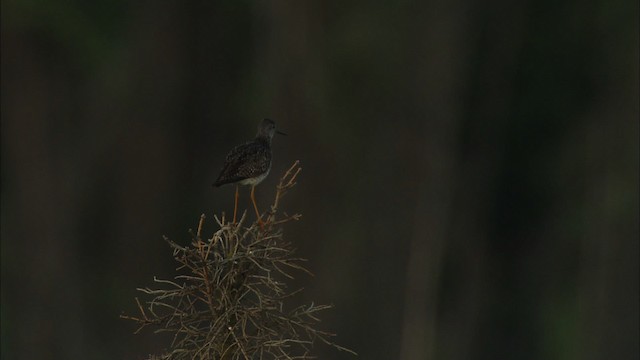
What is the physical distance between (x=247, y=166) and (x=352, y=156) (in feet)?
33.4

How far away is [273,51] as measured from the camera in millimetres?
15195

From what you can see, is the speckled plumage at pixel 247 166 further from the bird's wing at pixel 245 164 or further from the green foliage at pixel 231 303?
the green foliage at pixel 231 303

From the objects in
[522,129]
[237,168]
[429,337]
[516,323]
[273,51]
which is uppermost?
[237,168]

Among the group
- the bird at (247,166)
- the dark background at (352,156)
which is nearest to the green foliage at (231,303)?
the bird at (247,166)

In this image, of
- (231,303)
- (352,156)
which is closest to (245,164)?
(231,303)

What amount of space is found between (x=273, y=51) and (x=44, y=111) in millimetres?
2858

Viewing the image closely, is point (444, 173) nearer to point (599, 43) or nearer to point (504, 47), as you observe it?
point (504, 47)

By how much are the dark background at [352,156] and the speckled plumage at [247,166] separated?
8622 millimetres

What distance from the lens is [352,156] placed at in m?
15.7

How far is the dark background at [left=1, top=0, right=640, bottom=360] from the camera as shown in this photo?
15.2 m

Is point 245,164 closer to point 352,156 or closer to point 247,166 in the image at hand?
point 247,166

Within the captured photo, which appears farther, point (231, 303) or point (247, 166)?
point (247, 166)

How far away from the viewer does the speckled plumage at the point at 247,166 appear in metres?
5.54

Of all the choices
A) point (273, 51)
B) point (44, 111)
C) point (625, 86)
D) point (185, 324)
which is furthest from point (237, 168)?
point (625, 86)
